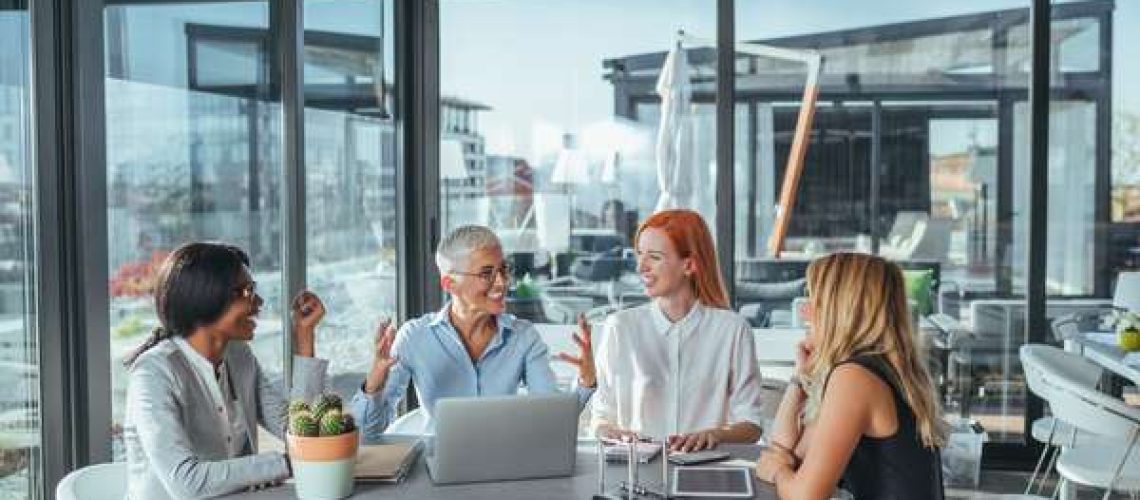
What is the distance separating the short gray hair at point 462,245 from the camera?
9.28ft

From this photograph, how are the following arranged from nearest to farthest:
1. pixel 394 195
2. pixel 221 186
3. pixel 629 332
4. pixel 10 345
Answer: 1. pixel 10 345
2. pixel 629 332
3. pixel 221 186
4. pixel 394 195

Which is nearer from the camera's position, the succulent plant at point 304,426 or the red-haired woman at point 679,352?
the succulent plant at point 304,426

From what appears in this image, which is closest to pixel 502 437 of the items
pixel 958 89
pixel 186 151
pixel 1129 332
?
pixel 186 151

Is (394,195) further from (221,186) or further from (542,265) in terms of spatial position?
(221,186)

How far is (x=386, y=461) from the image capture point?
7.70 ft

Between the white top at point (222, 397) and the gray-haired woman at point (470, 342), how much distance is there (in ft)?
1.47

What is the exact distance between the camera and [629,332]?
3.16 meters

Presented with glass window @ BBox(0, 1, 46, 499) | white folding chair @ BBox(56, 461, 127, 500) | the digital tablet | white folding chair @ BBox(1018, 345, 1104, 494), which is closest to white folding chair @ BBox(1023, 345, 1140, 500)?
white folding chair @ BBox(1018, 345, 1104, 494)

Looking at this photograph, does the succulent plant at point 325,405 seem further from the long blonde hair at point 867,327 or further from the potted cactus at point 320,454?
the long blonde hair at point 867,327

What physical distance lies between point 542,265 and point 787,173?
145cm

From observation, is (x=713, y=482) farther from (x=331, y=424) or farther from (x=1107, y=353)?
(x=1107, y=353)

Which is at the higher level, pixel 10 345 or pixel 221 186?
pixel 221 186

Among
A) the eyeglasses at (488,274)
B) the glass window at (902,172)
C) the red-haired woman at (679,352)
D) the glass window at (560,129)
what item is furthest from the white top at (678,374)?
the glass window at (560,129)

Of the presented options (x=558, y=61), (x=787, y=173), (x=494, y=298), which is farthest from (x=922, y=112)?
(x=494, y=298)
